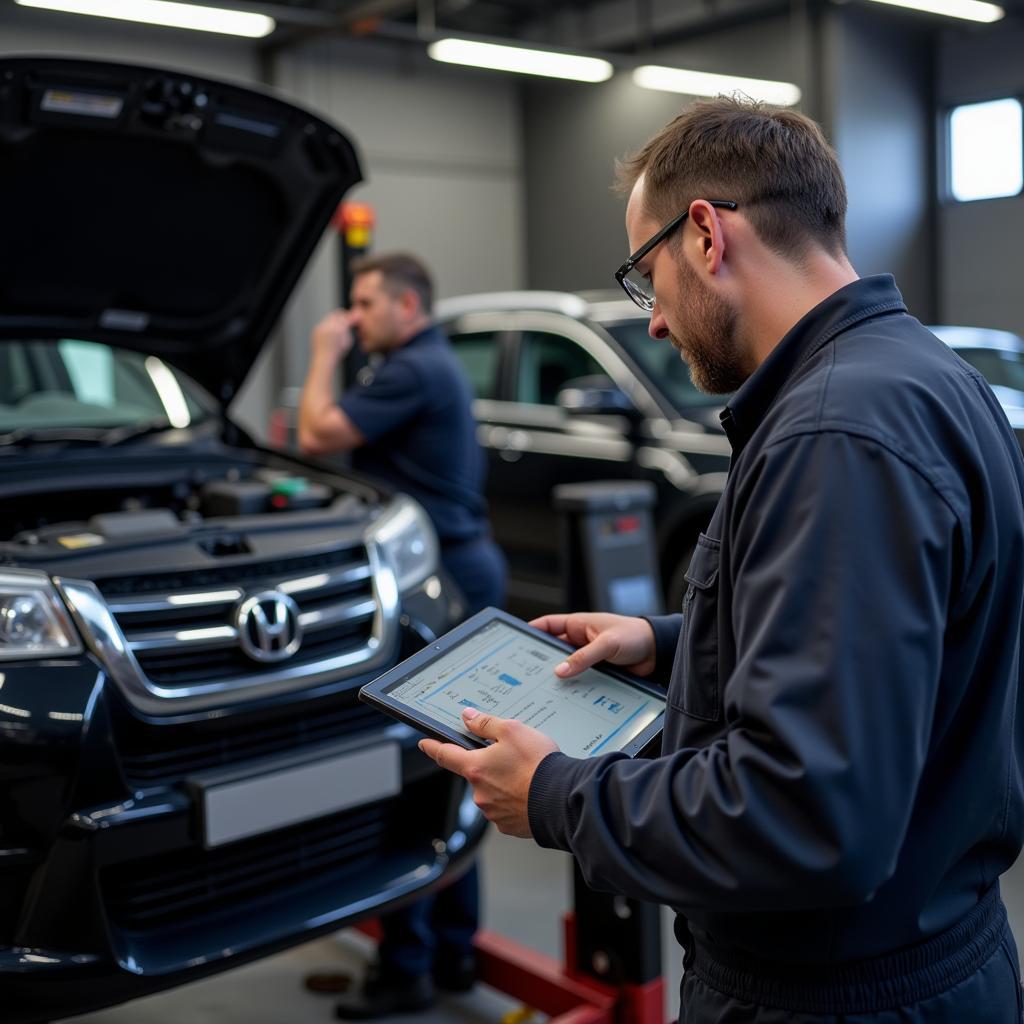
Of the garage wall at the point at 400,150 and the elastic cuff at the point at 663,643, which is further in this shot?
the garage wall at the point at 400,150

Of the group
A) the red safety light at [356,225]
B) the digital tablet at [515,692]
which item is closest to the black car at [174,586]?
the digital tablet at [515,692]

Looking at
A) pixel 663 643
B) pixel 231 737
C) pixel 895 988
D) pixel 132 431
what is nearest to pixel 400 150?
pixel 132 431

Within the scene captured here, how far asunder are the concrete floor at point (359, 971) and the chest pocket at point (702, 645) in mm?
1806

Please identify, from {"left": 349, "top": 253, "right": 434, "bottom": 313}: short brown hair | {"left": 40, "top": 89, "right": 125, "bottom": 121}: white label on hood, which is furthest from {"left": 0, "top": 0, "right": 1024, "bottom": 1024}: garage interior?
{"left": 40, "top": 89, "right": 125, "bottom": 121}: white label on hood

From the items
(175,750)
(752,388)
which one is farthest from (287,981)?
(752,388)

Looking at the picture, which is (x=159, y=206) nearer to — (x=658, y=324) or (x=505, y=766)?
(x=658, y=324)

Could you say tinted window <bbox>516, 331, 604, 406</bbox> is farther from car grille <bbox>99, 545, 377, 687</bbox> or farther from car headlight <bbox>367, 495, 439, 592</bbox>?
car grille <bbox>99, 545, 377, 687</bbox>

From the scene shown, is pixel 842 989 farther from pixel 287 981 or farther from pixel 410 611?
pixel 287 981

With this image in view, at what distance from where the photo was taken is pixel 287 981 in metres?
2.93

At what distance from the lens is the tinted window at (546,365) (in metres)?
5.67

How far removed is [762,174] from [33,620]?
4.94 feet

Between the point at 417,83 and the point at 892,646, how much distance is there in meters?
12.4

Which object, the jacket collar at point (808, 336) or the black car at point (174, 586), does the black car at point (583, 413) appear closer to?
the black car at point (174, 586)

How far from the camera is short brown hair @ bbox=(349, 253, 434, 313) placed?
344cm
